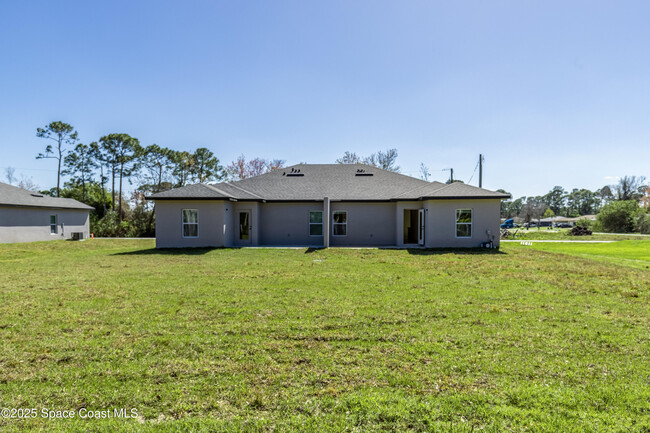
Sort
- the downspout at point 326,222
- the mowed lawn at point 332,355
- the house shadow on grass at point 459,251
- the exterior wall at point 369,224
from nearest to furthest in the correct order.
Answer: the mowed lawn at point 332,355
the house shadow on grass at point 459,251
the downspout at point 326,222
the exterior wall at point 369,224

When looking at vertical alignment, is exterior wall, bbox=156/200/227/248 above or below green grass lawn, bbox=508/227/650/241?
above

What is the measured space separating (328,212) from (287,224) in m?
2.95

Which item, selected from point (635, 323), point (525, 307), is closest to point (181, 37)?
point (525, 307)

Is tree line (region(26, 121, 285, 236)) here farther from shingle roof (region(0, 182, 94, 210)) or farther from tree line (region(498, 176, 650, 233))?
tree line (region(498, 176, 650, 233))

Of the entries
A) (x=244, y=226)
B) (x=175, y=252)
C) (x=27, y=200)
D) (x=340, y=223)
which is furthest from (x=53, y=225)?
(x=340, y=223)

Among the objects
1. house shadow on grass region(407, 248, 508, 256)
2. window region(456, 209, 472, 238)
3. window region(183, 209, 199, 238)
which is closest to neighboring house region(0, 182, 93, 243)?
window region(183, 209, 199, 238)

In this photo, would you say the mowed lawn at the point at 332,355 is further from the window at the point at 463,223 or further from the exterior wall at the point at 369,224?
the exterior wall at the point at 369,224

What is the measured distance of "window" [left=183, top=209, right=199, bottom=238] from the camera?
691 inches

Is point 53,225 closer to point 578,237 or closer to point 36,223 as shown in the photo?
point 36,223

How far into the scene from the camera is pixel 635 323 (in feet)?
16.6

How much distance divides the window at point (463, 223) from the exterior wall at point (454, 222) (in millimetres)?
169

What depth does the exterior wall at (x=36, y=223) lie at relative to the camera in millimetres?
20891

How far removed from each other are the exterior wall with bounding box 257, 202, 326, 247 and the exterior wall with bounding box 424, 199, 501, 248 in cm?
622

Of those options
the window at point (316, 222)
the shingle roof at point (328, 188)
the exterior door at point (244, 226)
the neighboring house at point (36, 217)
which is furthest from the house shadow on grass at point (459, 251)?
the neighboring house at point (36, 217)
